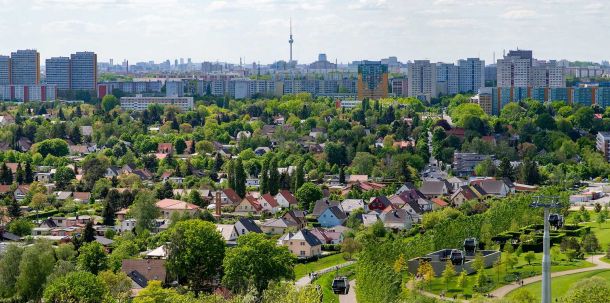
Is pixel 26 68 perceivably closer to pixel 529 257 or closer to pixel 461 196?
pixel 461 196

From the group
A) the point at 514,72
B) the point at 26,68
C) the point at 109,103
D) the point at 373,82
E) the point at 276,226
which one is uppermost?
the point at 26,68

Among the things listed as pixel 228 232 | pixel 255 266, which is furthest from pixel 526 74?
pixel 255 266

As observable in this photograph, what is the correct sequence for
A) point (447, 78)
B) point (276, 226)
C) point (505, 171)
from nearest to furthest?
point (276, 226) < point (505, 171) < point (447, 78)

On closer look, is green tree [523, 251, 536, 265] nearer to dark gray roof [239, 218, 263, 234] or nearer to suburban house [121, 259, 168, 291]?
dark gray roof [239, 218, 263, 234]

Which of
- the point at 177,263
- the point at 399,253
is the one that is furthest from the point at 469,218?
the point at 177,263

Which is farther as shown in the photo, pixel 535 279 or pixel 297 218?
pixel 297 218

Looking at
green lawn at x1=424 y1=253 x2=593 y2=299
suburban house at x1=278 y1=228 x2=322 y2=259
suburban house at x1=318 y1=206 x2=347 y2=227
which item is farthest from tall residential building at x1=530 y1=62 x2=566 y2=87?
green lawn at x1=424 y1=253 x2=593 y2=299

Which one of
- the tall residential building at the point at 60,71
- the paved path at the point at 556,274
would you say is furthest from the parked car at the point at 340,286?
the tall residential building at the point at 60,71
